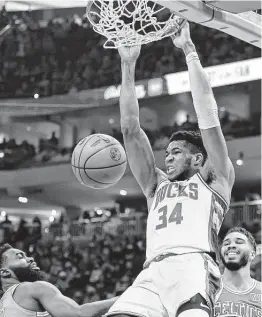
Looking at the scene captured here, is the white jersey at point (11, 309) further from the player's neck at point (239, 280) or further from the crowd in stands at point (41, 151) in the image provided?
the crowd in stands at point (41, 151)

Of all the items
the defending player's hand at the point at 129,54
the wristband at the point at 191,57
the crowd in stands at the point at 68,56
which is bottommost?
the wristband at the point at 191,57

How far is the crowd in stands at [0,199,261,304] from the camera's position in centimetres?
1405

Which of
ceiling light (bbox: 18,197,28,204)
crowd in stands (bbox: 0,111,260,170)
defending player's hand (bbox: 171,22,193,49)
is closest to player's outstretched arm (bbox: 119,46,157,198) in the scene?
defending player's hand (bbox: 171,22,193,49)

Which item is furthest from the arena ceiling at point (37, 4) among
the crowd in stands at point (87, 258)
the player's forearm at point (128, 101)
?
the player's forearm at point (128, 101)

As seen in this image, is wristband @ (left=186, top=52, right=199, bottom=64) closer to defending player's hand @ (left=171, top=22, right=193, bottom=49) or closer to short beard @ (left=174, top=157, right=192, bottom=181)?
defending player's hand @ (left=171, top=22, right=193, bottom=49)

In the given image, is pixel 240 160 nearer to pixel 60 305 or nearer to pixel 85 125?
pixel 85 125

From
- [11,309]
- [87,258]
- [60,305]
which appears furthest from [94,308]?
[87,258]

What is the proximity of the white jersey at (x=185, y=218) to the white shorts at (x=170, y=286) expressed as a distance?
0.23 ft

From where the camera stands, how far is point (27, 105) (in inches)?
794

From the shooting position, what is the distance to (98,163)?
4.54 metres

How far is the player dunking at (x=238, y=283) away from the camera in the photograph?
210 inches

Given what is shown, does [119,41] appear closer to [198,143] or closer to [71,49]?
[198,143]

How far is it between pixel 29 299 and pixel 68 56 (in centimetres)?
1586

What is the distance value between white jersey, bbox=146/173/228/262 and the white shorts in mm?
71
